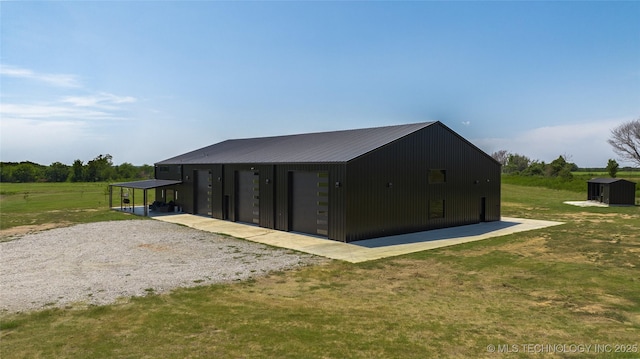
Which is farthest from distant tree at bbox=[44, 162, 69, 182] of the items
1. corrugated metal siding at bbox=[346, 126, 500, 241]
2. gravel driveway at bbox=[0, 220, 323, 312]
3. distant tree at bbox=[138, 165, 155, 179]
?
corrugated metal siding at bbox=[346, 126, 500, 241]

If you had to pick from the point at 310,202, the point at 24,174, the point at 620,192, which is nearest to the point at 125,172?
the point at 24,174

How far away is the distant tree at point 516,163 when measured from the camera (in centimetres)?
10012

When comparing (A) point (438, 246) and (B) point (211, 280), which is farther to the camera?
(A) point (438, 246)

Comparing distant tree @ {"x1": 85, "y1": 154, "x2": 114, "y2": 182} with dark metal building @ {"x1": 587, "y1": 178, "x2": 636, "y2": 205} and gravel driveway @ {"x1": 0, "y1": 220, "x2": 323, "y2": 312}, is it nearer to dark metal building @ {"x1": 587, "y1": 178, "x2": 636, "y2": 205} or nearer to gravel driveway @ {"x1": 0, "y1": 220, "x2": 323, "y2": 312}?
gravel driveway @ {"x1": 0, "y1": 220, "x2": 323, "y2": 312}

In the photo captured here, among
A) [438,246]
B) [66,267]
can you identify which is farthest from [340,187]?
[66,267]

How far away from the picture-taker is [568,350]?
20.8ft

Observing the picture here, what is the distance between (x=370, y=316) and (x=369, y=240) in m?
9.69

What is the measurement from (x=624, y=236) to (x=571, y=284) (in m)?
10.4

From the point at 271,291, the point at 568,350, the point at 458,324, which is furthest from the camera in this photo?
the point at 271,291

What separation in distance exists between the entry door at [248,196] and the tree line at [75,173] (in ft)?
203

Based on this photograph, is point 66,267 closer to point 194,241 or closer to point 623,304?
point 194,241

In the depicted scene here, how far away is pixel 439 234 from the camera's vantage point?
19.5 meters

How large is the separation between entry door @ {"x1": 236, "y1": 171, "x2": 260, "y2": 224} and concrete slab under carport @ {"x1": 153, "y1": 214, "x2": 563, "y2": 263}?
735 millimetres

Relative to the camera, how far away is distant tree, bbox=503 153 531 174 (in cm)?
10012
